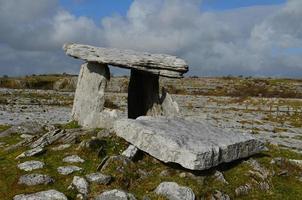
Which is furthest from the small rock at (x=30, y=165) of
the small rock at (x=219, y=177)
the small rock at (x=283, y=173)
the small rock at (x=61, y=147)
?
the small rock at (x=283, y=173)

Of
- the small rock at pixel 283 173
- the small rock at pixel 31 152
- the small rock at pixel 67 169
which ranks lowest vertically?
the small rock at pixel 283 173

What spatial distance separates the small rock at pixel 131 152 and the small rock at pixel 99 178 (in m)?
2.21

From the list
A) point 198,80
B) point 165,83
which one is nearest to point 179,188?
point 165,83

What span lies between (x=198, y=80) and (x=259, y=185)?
332 feet

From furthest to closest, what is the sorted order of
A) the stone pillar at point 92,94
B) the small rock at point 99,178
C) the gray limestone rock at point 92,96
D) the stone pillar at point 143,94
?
the stone pillar at point 143,94 < the stone pillar at point 92,94 < the gray limestone rock at point 92,96 < the small rock at point 99,178

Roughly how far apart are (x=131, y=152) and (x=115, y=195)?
3.74m

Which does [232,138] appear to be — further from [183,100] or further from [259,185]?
[183,100]

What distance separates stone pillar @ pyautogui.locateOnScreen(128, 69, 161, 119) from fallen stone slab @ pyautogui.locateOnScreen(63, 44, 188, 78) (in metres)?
2.91

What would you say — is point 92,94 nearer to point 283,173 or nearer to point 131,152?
→ point 131,152

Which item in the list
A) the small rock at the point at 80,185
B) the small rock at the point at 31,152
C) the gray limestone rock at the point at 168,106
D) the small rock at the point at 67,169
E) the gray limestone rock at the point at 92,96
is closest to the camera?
the small rock at the point at 80,185

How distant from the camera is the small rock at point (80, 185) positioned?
19.4 meters

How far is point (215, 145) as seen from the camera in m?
22.2

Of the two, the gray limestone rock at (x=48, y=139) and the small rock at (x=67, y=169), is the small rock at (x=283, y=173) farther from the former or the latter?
the gray limestone rock at (x=48, y=139)

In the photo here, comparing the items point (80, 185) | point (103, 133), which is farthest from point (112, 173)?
point (103, 133)
